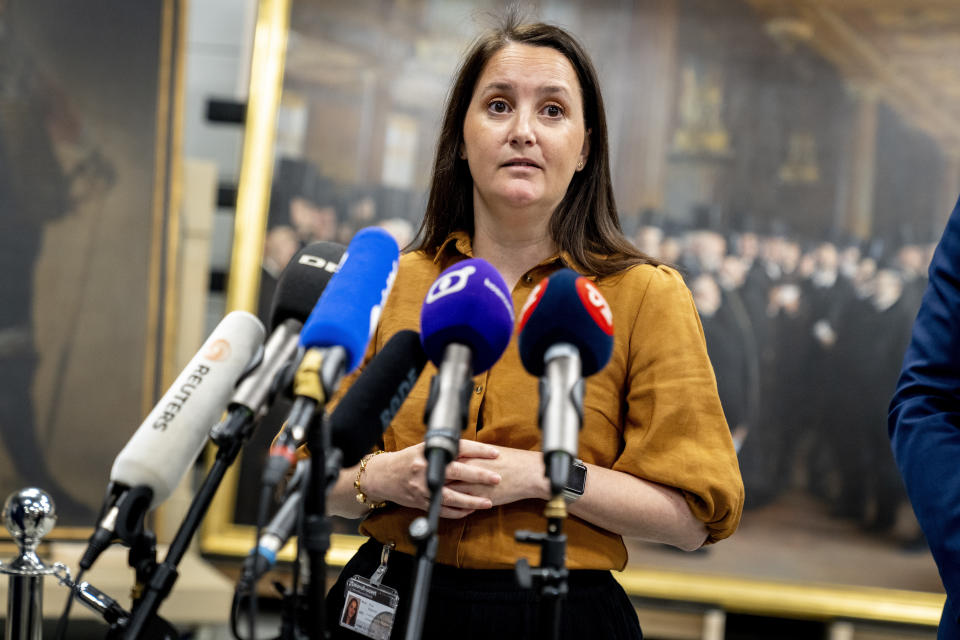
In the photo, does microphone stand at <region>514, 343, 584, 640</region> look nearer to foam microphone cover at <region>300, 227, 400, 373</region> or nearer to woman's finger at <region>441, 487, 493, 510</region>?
foam microphone cover at <region>300, 227, 400, 373</region>

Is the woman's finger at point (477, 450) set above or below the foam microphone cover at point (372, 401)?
below

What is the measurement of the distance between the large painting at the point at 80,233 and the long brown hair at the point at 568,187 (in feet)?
7.93

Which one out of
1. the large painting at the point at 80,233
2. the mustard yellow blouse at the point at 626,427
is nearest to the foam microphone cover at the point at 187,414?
the mustard yellow blouse at the point at 626,427

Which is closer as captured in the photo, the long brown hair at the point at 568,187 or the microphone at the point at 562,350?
the microphone at the point at 562,350

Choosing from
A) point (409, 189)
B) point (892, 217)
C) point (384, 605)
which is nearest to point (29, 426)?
point (409, 189)

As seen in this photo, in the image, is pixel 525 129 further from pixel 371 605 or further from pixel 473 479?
pixel 371 605

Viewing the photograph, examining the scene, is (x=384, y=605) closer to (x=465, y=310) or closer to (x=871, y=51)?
(x=465, y=310)

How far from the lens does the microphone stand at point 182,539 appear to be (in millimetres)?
951

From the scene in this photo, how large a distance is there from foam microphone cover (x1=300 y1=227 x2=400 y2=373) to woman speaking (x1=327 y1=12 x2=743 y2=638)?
14.6 inches

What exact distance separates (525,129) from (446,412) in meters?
0.77

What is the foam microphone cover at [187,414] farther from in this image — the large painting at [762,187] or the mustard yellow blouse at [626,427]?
the large painting at [762,187]

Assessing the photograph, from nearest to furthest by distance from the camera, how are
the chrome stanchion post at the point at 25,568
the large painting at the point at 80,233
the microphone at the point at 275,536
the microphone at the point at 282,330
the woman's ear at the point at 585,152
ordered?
1. the microphone at the point at 275,536
2. the microphone at the point at 282,330
3. the chrome stanchion post at the point at 25,568
4. the woman's ear at the point at 585,152
5. the large painting at the point at 80,233

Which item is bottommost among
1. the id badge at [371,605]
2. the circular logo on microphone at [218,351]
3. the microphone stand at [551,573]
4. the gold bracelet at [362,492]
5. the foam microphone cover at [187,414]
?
the id badge at [371,605]

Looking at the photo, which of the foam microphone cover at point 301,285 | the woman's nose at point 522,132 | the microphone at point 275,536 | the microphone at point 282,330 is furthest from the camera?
the woman's nose at point 522,132
